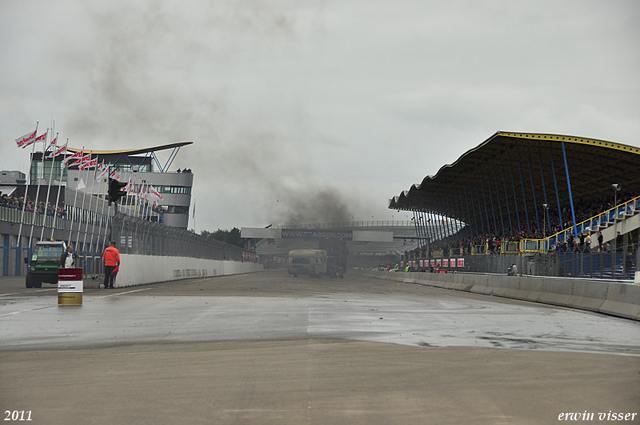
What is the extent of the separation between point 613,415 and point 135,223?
30.0m

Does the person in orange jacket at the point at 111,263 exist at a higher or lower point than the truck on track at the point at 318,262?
lower

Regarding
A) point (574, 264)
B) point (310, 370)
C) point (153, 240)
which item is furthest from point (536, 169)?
point (310, 370)

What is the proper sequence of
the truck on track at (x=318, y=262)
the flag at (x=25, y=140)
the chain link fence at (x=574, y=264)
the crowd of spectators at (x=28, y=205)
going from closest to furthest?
the chain link fence at (x=574, y=264) < the flag at (x=25, y=140) < the crowd of spectators at (x=28, y=205) < the truck on track at (x=318, y=262)

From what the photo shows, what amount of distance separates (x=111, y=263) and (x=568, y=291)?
54.6 ft

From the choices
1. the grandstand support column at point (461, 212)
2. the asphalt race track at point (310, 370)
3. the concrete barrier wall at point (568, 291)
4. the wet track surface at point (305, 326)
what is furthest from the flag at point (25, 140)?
the grandstand support column at point (461, 212)

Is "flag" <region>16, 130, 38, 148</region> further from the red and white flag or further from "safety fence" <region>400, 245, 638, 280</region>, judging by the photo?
"safety fence" <region>400, 245, 638, 280</region>

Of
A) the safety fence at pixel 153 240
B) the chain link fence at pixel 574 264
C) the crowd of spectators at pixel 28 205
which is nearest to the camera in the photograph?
the chain link fence at pixel 574 264

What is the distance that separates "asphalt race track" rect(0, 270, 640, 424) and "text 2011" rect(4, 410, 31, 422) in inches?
1.1

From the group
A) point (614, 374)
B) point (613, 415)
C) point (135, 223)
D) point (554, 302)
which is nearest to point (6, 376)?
point (613, 415)

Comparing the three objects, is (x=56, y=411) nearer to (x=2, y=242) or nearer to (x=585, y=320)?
(x=585, y=320)

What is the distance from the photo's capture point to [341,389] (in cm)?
705

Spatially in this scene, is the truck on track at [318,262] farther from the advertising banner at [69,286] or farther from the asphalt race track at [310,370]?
the asphalt race track at [310,370]

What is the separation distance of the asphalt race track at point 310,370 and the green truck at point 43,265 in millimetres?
16509

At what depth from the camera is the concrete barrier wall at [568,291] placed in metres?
18.2
